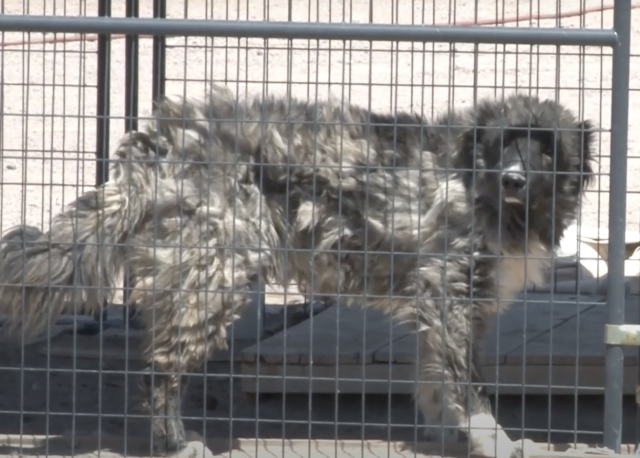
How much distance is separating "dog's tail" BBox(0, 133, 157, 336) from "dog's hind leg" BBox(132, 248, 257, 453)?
0.25 metres

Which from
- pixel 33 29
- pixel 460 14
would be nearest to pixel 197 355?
pixel 33 29

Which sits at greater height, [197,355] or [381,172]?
[381,172]

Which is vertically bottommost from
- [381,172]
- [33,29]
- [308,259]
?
[308,259]

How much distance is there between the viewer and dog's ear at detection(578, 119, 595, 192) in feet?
15.9

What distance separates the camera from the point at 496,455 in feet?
16.0

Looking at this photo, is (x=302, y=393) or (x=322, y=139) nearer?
(x=322, y=139)

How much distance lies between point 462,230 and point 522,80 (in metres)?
6.61

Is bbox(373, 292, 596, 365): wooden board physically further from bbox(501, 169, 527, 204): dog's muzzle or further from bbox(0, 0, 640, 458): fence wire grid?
bbox(501, 169, 527, 204): dog's muzzle

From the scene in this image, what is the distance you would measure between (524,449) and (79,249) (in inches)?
85.1

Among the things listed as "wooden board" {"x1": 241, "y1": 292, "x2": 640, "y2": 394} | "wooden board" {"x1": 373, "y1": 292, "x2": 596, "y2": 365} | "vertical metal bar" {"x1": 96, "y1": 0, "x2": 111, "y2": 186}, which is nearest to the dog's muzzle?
"wooden board" {"x1": 373, "y1": 292, "x2": 596, "y2": 365}

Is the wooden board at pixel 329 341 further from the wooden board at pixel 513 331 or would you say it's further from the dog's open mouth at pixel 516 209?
the dog's open mouth at pixel 516 209

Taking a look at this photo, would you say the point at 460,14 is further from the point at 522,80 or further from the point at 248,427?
the point at 248,427

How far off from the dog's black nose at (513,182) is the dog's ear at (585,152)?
0.84 ft

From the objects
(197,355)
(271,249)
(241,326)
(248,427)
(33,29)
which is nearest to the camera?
(33,29)
